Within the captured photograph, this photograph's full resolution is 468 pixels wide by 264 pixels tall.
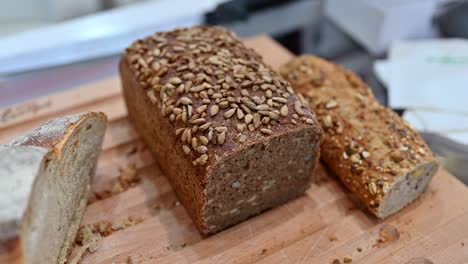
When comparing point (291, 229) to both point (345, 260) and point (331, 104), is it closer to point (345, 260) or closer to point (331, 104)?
point (345, 260)

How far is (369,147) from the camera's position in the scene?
6.61 feet

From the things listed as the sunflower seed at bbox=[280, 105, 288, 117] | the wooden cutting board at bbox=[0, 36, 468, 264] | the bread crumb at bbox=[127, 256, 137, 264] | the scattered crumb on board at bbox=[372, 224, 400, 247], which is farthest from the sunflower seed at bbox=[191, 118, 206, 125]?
the scattered crumb on board at bbox=[372, 224, 400, 247]

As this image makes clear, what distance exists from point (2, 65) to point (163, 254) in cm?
133

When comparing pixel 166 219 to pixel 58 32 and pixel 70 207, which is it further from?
pixel 58 32

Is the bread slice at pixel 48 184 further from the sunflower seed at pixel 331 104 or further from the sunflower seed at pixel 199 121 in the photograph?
the sunflower seed at pixel 331 104

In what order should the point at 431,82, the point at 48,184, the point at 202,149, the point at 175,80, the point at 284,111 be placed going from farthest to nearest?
the point at 431,82
the point at 175,80
the point at 284,111
the point at 202,149
the point at 48,184

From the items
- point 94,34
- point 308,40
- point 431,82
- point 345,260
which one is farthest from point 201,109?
point 308,40

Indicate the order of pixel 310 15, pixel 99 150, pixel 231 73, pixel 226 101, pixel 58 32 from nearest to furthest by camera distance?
pixel 226 101, pixel 231 73, pixel 99 150, pixel 58 32, pixel 310 15

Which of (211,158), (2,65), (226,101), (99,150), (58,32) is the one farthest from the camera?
(58,32)

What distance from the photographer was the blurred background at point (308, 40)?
96.2 inches

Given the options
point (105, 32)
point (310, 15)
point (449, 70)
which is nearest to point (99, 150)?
point (105, 32)

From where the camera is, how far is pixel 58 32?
2600mm

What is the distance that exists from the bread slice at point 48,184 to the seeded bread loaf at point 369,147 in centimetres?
100

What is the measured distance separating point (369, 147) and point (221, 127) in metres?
0.66
